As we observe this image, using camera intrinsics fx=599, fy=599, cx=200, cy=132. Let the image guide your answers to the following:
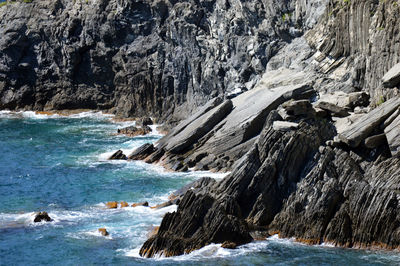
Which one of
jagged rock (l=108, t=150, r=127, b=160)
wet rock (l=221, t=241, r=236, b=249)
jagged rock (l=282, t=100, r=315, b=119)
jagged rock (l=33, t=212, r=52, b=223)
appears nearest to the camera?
wet rock (l=221, t=241, r=236, b=249)

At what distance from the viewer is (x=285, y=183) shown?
4094cm

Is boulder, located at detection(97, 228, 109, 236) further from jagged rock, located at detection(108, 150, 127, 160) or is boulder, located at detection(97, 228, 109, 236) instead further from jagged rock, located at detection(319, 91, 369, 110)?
jagged rock, located at detection(108, 150, 127, 160)

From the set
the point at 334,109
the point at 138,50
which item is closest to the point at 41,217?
the point at 334,109

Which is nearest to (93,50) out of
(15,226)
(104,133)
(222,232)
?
(104,133)

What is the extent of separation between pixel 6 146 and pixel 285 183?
4589 cm

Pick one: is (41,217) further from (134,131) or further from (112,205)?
(134,131)

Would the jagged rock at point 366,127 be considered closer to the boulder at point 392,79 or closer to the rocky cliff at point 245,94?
the rocky cliff at point 245,94

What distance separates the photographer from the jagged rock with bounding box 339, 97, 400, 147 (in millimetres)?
40594

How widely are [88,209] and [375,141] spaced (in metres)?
22.1

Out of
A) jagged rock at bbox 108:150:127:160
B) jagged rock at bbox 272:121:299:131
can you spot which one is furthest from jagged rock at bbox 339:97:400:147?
jagged rock at bbox 108:150:127:160

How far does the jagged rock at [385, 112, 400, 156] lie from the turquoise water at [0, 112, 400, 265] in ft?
24.6

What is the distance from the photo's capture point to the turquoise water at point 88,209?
35531 millimetres

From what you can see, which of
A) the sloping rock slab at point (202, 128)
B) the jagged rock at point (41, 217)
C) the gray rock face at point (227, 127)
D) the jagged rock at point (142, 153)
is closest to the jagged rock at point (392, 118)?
the gray rock face at point (227, 127)

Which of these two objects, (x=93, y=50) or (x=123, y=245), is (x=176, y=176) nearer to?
(x=123, y=245)
